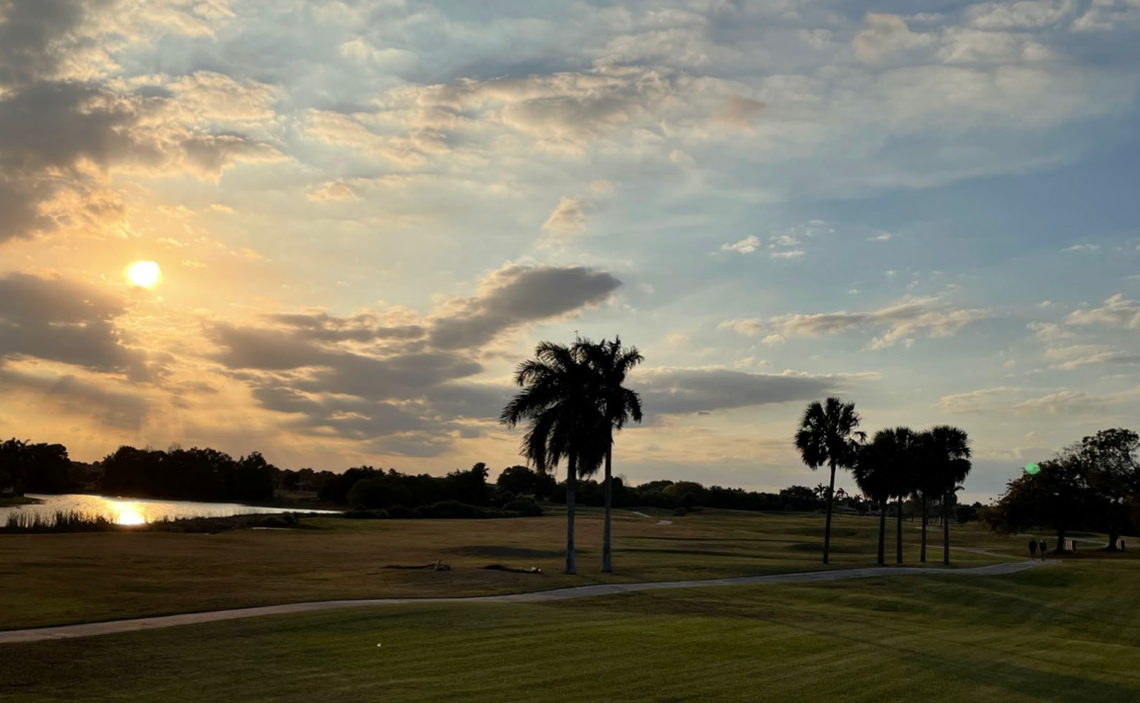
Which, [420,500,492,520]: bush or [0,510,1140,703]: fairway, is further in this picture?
[420,500,492,520]: bush

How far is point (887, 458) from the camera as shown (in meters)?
70.4

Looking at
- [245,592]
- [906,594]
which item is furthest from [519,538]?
[245,592]

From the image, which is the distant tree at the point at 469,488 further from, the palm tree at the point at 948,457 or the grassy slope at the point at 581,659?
the grassy slope at the point at 581,659

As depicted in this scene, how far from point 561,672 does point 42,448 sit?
200m

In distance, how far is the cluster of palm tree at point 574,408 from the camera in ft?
147

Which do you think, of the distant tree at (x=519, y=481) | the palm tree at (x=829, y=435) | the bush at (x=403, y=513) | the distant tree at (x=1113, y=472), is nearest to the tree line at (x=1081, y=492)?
the distant tree at (x=1113, y=472)

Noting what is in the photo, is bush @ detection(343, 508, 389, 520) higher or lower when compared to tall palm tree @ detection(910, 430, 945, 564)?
lower

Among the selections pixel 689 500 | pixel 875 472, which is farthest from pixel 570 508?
pixel 689 500

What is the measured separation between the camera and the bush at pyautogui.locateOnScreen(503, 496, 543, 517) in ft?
423

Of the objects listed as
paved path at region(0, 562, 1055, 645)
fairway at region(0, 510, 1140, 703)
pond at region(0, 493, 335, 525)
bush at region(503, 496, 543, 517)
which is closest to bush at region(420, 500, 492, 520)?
bush at region(503, 496, 543, 517)

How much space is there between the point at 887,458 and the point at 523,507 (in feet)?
228

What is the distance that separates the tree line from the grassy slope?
233ft

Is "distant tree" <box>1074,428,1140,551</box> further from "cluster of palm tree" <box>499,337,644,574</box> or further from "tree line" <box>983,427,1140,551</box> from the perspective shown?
"cluster of palm tree" <box>499,337,644,574</box>

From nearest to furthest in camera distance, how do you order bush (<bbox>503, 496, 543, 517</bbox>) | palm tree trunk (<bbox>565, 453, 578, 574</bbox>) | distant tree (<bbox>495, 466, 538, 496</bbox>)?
palm tree trunk (<bbox>565, 453, 578, 574</bbox>)
bush (<bbox>503, 496, 543, 517</bbox>)
distant tree (<bbox>495, 466, 538, 496</bbox>)
